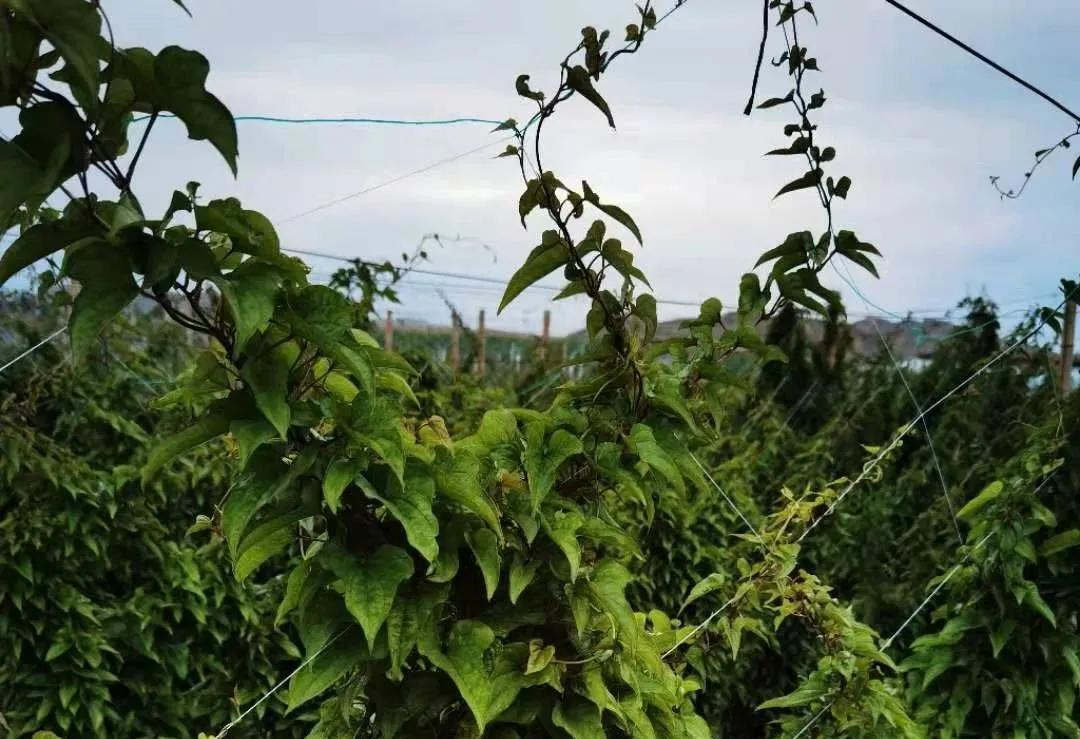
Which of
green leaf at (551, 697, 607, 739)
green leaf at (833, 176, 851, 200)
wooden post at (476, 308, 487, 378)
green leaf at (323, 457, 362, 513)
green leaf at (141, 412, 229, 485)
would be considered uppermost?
wooden post at (476, 308, 487, 378)

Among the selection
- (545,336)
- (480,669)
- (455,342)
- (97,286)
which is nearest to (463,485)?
(480,669)

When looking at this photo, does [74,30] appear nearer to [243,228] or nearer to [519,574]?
[243,228]

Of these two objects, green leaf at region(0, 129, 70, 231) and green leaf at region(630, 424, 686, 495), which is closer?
green leaf at region(0, 129, 70, 231)

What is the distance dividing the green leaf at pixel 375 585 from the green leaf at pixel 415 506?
0.12 feet

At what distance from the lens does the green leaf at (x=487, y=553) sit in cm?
117

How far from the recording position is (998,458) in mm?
3328

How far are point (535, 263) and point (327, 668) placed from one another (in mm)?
553

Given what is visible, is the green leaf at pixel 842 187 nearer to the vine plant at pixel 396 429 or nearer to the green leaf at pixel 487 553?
the vine plant at pixel 396 429

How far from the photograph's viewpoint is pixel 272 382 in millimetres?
1032

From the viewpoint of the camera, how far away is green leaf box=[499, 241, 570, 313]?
51.3 inches

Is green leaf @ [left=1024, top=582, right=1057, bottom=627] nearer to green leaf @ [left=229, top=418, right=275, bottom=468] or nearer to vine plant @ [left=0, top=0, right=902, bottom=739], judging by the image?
vine plant @ [left=0, top=0, right=902, bottom=739]

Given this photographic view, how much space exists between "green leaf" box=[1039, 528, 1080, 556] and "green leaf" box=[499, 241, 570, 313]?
1.48m

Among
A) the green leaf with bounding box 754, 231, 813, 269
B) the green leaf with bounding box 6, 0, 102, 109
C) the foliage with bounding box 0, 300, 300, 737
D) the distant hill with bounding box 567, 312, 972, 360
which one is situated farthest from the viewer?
the distant hill with bounding box 567, 312, 972, 360

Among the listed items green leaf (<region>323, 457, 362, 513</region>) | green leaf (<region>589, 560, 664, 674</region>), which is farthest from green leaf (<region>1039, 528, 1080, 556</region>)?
green leaf (<region>323, 457, 362, 513</region>)
